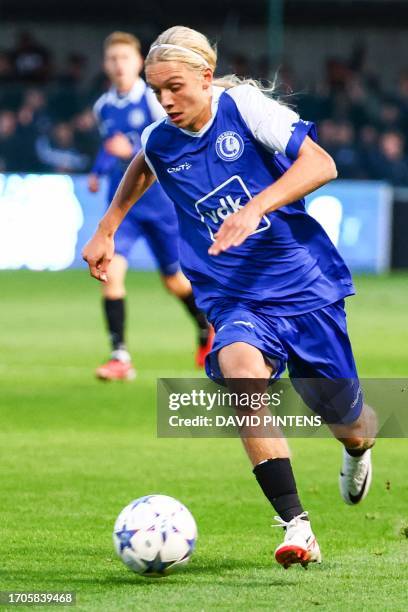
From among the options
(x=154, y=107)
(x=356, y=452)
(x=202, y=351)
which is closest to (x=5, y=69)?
(x=154, y=107)

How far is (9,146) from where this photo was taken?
82.9ft

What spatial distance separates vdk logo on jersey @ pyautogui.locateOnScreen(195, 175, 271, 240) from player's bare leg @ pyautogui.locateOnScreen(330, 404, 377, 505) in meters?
1.10

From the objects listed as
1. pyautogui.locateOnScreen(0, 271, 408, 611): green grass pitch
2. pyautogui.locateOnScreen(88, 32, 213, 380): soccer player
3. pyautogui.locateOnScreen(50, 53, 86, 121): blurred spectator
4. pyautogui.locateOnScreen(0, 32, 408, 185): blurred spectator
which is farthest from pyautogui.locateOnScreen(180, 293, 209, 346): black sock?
pyautogui.locateOnScreen(50, 53, 86, 121): blurred spectator

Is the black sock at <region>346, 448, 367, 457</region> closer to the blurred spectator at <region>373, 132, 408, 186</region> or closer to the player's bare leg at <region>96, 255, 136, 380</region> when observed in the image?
the player's bare leg at <region>96, 255, 136, 380</region>

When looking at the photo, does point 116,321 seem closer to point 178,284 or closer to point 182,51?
point 178,284

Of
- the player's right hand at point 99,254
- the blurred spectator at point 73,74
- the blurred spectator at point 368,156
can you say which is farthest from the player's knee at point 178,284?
the blurred spectator at point 73,74

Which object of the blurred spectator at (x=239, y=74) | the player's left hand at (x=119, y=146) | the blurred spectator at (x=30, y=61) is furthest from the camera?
the blurred spectator at (x=30, y=61)

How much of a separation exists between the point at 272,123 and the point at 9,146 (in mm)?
20063

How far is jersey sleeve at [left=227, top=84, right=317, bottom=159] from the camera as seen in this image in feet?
18.4

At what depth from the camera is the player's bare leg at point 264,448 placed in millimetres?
5465

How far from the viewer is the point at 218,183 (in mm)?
5789

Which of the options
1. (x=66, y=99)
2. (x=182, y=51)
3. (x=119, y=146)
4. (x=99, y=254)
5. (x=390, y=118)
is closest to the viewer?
(x=182, y=51)

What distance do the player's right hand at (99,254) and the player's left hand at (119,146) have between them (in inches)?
211

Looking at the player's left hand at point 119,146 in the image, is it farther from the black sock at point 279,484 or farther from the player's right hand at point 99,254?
the black sock at point 279,484
